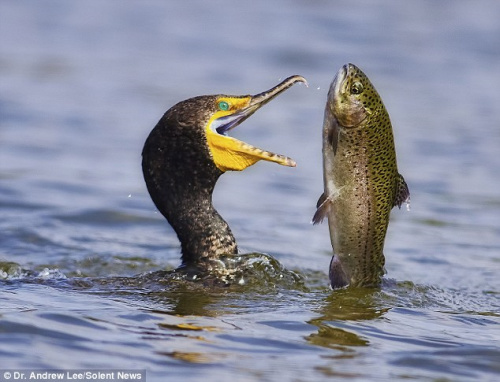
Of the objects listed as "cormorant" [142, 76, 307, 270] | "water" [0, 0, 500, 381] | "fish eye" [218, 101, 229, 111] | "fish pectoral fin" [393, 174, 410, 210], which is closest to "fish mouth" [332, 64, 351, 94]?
Answer: "cormorant" [142, 76, 307, 270]

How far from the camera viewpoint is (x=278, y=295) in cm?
698

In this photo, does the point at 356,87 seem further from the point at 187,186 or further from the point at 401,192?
the point at 187,186

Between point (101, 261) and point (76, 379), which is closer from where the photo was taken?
point (76, 379)

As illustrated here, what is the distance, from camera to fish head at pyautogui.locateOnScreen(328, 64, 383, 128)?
6.16 metres

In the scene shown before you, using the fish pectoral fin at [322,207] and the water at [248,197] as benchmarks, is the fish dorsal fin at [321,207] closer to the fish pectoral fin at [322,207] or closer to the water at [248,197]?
the fish pectoral fin at [322,207]

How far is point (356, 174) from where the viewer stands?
20.8ft

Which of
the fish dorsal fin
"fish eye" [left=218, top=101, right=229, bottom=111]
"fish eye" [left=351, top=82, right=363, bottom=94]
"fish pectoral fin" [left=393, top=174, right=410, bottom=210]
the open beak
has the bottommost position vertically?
the fish dorsal fin

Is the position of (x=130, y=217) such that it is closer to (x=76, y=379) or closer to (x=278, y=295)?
(x=278, y=295)

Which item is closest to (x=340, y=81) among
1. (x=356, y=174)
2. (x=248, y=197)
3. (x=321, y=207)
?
(x=356, y=174)

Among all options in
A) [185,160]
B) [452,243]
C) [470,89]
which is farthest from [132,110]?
[185,160]

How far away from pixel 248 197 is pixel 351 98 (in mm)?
4702

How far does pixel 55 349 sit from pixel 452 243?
4.66m

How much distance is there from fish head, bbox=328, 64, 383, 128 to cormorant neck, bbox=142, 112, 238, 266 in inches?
39.5

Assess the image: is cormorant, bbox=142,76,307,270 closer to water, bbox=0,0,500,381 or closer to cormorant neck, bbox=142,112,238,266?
cormorant neck, bbox=142,112,238,266
